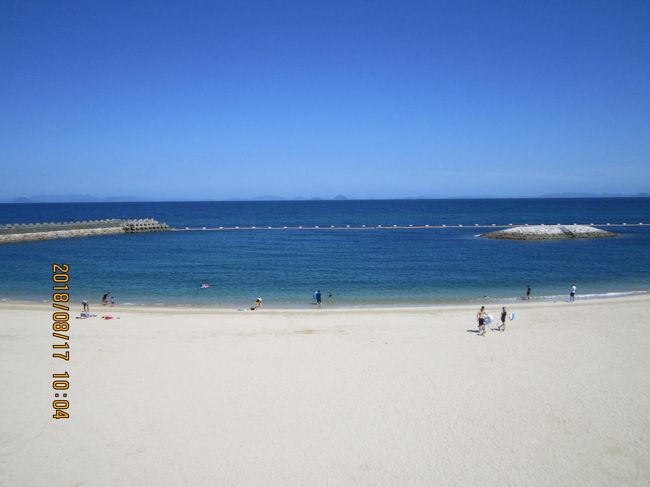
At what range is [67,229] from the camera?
7494 cm

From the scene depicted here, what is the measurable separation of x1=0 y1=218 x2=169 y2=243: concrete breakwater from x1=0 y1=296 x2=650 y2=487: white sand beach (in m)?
52.6

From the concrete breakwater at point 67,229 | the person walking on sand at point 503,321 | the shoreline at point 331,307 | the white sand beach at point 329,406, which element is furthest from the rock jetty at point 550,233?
the concrete breakwater at point 67,229

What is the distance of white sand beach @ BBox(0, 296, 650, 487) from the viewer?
382 inches

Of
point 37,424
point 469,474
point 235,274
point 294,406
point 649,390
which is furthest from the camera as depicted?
point 235,274

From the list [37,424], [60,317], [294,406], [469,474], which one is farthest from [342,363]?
[60,317]

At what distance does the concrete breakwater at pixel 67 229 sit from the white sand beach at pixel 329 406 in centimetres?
5257

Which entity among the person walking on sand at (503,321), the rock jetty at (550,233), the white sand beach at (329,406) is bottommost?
the white sand beach at (329,406)

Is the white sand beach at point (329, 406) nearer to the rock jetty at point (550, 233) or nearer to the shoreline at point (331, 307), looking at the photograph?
the shoreline at point (331, 307)

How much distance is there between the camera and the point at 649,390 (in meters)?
13.5

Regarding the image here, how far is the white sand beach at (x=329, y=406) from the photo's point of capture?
31.8 ft

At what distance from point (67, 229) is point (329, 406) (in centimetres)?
7713

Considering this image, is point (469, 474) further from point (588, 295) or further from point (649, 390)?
point (588, 295)

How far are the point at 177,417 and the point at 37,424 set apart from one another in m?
3.58

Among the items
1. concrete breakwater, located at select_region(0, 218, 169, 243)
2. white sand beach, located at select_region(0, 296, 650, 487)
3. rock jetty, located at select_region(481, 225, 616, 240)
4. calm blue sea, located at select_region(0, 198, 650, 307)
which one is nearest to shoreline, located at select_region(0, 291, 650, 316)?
calm blue sea, located at select_region(0, 198, 650, 307)
